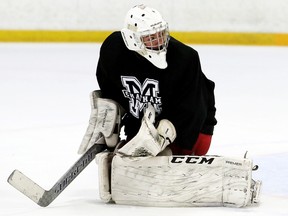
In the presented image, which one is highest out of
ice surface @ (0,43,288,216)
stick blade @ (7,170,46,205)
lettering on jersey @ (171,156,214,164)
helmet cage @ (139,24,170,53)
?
helmet cage @ (139,24,170,53)

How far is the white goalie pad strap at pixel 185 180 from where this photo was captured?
2.50 metres

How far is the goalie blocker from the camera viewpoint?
2.50 metres

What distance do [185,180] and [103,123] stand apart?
338 mm

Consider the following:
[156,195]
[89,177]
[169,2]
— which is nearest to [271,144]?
[89,177]

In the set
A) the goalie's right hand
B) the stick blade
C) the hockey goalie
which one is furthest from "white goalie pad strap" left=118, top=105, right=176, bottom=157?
the stick blade

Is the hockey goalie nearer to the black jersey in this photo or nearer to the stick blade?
the black jersey

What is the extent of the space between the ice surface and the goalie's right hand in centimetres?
19

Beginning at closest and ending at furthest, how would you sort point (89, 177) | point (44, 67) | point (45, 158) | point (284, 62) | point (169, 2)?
point (89, 177) < point (45, 158) < point (44, 67) < point (284, 62) < point (169, 2)

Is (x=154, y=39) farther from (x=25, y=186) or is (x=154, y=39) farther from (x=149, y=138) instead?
(x=25, y=186)

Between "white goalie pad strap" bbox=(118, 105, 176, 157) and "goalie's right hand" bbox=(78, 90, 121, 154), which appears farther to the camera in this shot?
"goalie's right hand" bbox=(78, 90, 121, 154)

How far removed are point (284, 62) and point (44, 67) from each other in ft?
6.55

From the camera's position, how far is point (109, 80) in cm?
272

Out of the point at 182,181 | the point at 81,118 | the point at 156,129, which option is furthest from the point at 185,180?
the point at 81,118

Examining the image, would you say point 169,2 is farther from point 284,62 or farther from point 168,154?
point 168,154
